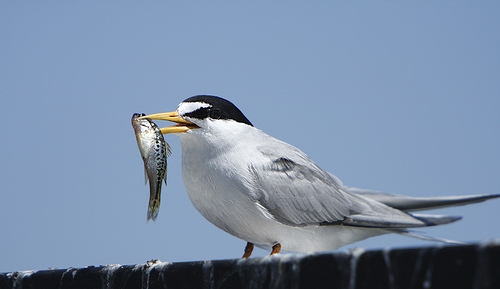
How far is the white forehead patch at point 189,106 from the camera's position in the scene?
4.36 meters

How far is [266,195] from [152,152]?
878 millimetres

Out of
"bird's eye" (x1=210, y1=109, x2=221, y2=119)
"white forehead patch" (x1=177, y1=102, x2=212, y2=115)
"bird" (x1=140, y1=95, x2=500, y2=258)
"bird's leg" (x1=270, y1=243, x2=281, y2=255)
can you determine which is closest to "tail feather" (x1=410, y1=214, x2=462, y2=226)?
"bird" (x1=140, y1=95, x2=500, y2=258)

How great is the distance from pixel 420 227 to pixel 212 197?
67.4 inches

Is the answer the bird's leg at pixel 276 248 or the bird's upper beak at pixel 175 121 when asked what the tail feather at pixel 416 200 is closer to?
the bird's leg at pixel 276 248

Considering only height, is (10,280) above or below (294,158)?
below

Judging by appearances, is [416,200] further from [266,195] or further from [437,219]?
[266,195]

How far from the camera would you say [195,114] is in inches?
172

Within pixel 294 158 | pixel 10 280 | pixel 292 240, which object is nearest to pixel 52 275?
pixel 10 280

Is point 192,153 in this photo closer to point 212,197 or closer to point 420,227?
point 212,197

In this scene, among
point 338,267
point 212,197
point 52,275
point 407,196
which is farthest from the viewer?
point 407,196

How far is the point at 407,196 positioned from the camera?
4.86 m

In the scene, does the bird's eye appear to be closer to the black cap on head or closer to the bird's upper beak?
the black cap on head

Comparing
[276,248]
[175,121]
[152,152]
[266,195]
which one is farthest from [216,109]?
[276,248]

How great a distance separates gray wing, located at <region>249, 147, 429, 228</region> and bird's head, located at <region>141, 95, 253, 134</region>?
0.45m
